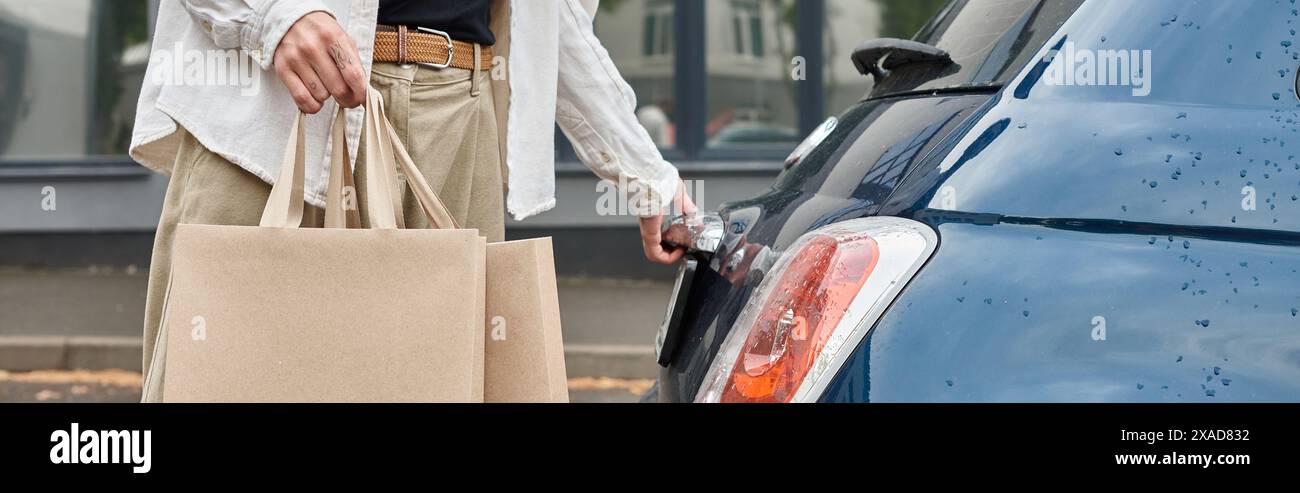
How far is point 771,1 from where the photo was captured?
9109 mm

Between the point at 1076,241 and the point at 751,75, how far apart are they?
7794mm

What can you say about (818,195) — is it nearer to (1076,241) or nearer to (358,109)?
(1076,241)

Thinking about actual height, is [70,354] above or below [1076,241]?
below

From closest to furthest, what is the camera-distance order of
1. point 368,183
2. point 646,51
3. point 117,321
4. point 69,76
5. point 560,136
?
1. point 368,183
2. point 117,321
3. point 560,136
4. point 69,76
5. point 646,51

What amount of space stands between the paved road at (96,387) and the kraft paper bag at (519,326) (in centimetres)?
381

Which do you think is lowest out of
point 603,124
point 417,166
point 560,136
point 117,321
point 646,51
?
point 117,321

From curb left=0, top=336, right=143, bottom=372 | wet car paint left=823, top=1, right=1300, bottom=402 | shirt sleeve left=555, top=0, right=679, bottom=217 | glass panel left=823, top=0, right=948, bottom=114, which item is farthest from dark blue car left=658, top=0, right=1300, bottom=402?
glass panel left=823, top=0, right=948, bottom=114

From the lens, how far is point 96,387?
5957mm

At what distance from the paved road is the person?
3.38 metres

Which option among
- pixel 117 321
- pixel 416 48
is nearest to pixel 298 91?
pixel 416 48

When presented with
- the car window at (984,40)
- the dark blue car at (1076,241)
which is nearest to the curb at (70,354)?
the car window at (984,40)

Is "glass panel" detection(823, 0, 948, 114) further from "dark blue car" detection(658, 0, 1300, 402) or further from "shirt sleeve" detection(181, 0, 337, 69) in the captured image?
"shirt sleeve" detection(181, 0, 337, 69)

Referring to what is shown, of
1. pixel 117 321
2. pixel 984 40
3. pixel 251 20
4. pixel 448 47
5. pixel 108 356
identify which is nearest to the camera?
pixel 251 20
